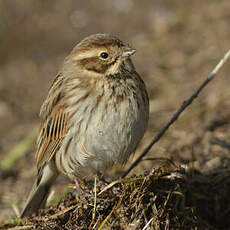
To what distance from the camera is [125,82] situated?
452 cm

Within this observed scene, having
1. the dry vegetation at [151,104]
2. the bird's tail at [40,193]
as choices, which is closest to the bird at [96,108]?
the bird's tail at [40,193]

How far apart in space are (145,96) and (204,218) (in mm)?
1255

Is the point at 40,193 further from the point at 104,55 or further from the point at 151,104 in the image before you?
the point at 151,104

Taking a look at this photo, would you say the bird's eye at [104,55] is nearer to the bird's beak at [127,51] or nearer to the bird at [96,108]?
the bird at [96,108]

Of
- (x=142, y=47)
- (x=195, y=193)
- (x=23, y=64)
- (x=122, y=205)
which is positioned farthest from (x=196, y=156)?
(x=23, y=64)

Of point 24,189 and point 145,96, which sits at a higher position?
point 145,96

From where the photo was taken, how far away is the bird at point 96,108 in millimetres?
4426

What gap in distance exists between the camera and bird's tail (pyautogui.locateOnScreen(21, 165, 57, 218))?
5.07 m

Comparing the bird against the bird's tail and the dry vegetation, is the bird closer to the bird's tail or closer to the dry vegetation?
the bird's tail

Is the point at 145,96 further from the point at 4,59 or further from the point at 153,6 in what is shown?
the point at 153,6

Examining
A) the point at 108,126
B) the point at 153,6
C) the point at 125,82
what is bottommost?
the point at 108,126

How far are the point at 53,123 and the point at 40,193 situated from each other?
83cm

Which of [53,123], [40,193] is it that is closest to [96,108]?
[53,123]

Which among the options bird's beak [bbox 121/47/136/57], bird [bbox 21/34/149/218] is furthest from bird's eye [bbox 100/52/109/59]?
bird's beak [bbox 121/47/136/57]
